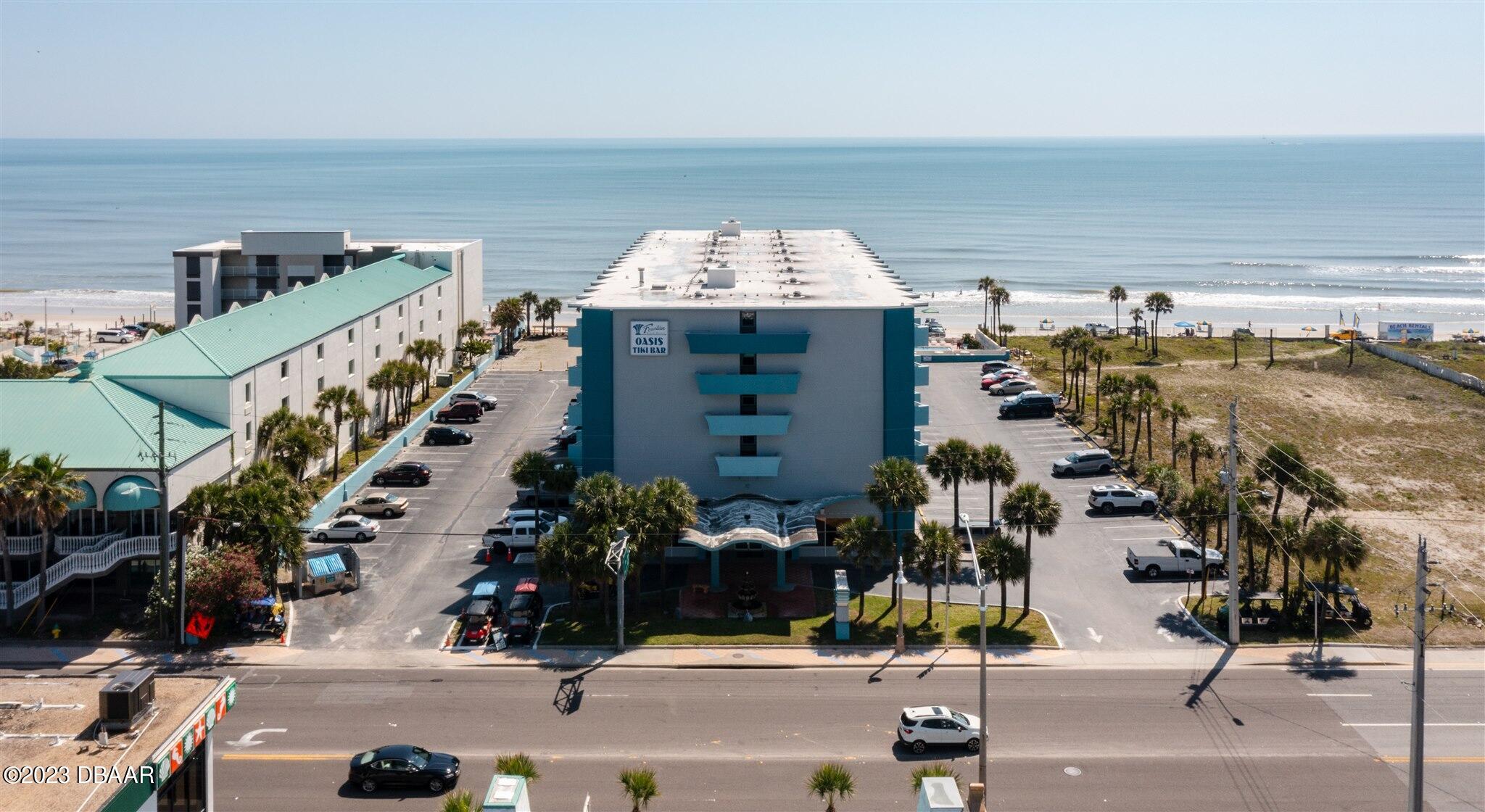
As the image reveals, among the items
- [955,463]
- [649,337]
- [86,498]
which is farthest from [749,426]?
[86,498]

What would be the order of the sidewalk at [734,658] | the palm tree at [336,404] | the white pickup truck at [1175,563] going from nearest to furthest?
the sidewalk at [734,658]
the white pickup truck at [1175,563]
the palm tree at [336,404]

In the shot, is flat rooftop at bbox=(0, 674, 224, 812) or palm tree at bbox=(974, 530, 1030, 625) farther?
palm tree at bbox=(974, 530, 1030, 625)

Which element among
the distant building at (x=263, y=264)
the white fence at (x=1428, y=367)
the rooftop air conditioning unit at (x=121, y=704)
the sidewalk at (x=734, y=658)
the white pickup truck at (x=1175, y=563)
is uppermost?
the distant building at (x=263, y=264)

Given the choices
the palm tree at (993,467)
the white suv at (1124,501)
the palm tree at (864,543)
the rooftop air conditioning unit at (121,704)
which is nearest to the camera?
the rooftop air conditioning unit at (121,704)

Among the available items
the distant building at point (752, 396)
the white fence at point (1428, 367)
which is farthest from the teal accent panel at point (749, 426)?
the white fence at point (1428, 367)

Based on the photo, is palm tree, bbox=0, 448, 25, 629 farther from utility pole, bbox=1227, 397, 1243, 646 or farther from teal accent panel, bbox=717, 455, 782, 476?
utility pole, bbox=1227, 397, 1243, 646

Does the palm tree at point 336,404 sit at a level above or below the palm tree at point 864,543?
above

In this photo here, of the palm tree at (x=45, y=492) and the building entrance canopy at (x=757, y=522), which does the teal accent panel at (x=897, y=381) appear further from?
the palm tree at (x=45, y=492)

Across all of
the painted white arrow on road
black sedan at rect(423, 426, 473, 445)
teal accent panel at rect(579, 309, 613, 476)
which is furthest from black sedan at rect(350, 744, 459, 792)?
black sedan at rect(423, 426, 473, 445)
